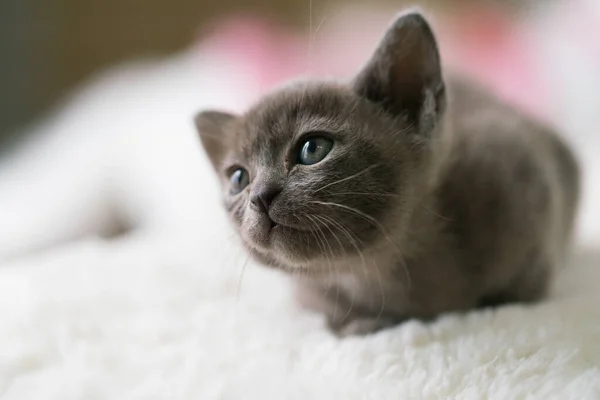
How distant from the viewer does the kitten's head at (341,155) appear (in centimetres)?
71

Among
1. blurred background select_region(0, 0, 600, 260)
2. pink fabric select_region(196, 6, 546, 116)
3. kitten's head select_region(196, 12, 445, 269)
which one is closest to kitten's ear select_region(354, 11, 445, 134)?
kitten's head select_region(196, 12, 445, 269)

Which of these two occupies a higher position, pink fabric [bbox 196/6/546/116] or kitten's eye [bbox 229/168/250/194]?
kitten's eye [bbox 229/168/250/194]

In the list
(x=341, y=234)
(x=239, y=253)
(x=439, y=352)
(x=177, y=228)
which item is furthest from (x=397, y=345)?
(x=177, y=228)

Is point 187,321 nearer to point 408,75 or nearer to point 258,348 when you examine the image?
point 258,348

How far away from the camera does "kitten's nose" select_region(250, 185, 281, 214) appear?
702mm

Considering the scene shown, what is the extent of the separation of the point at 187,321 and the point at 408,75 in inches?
19.8

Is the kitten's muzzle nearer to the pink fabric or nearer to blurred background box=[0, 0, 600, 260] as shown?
blurred background box=[0, 0, 600, 260]

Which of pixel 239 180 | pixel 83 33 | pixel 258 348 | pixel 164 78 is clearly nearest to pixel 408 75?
pixel 239 180

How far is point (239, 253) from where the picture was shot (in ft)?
3.04

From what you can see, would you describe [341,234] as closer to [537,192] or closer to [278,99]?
[278,99]

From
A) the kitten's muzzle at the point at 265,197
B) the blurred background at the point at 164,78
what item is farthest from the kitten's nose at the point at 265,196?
the blurred background at the point at 164,78

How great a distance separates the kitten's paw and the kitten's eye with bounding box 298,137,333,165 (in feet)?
Answer: 0.88

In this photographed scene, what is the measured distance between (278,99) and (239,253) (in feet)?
0.85

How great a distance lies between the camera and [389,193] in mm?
734
